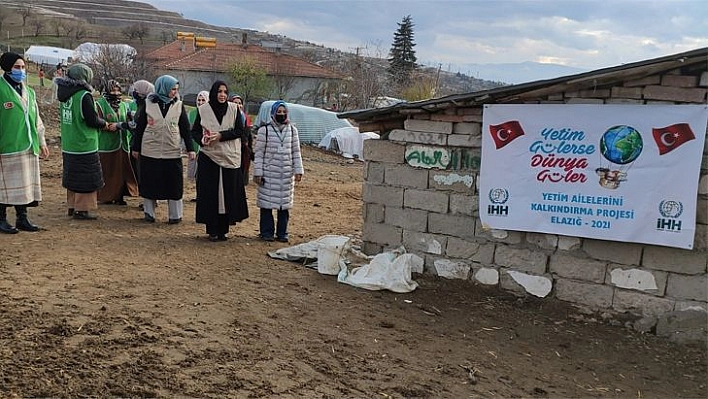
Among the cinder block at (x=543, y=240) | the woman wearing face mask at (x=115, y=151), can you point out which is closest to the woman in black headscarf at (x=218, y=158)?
the woman wearing face mask at (x=115, y=151)

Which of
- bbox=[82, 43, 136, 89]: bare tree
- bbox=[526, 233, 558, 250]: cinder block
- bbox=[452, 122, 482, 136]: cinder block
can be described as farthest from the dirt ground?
bbox=[82, 43, 136, 89]: bare tree

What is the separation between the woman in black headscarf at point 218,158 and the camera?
6.72 meters

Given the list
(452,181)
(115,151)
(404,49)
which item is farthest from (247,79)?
(452,181)

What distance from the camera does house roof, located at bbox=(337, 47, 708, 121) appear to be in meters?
4.60

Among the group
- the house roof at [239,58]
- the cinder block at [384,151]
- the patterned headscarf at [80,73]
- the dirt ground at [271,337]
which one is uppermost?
the house roof at [239,58]

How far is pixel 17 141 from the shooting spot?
644cm

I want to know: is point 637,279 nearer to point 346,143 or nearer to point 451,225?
point 451,225

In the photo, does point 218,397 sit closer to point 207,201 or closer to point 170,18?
point 207,201

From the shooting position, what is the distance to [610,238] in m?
4.96

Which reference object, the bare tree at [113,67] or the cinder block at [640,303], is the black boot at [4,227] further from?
the bare tree at [113,67]

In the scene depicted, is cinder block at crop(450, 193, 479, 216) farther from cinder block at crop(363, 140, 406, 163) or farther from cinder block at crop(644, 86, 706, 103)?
cinder block at crop(644, 86, 706, 103)

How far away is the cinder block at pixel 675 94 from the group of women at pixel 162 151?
382 cm

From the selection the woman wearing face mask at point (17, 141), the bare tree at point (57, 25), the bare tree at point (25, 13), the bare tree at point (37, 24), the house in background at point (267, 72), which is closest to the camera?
the woman wearing face mask at point (17, 141)

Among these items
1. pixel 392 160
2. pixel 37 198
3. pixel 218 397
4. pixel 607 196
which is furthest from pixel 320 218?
pixel 218 397
